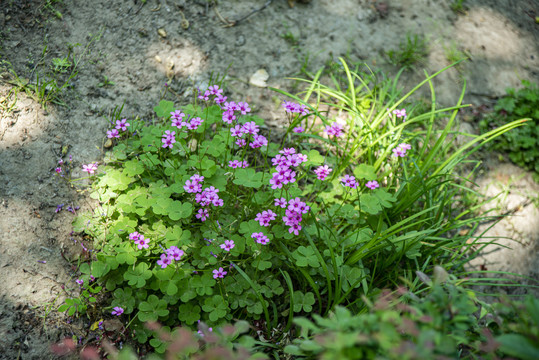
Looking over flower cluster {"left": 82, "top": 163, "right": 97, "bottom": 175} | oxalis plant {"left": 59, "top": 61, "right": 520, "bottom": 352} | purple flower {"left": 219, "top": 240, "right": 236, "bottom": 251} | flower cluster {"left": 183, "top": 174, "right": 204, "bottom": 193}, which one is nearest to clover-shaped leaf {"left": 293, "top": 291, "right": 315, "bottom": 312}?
oxalis plant {"left": 59, "top": 61, "right": 520, "bottom": 352}

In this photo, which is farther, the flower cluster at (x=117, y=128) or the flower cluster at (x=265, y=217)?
the flower cluster at (x=117, y=128)

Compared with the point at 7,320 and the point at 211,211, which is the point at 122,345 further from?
the point at 211,211

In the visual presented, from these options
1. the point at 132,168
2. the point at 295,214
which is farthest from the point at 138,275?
the point at 295,214

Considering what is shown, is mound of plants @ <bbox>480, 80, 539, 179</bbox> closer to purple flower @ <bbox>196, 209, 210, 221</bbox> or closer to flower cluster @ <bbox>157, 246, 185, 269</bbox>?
purple flower @ <bbox>196, 209, 210, 221</bbox>

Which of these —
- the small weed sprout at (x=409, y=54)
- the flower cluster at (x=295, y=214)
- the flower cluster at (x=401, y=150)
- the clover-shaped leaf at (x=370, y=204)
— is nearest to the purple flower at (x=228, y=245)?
the flower cluster at (x=295, y=214)

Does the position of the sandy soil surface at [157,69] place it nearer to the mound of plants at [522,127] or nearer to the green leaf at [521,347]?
the mound of plants at [522,127]
